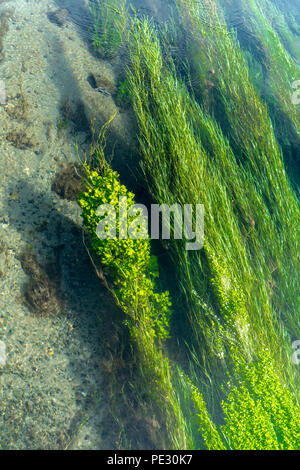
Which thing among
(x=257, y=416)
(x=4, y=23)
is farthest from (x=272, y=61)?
(x=257, y=416)

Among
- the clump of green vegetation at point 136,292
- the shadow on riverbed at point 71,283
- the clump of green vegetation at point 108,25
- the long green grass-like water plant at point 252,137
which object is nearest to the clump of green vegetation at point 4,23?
the clump of green vegetation at point 108,25

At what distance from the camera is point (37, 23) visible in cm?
432

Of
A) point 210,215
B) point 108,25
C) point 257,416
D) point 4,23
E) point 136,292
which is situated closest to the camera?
point 257,416

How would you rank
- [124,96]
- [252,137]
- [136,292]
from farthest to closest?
[124,96]
[252,137]
[136,292]

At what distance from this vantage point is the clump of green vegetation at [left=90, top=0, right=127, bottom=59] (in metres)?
4.25

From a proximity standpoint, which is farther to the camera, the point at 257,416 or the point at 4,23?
the point at 4,23

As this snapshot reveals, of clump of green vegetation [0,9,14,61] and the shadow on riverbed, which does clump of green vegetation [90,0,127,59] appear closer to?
clump of green vegetation [0,9,14,61]

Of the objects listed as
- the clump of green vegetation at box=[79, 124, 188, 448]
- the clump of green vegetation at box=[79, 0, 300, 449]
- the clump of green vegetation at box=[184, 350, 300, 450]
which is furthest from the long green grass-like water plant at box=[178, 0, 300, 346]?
the clump of green vegetation at box=[79, 124, 188, 448]

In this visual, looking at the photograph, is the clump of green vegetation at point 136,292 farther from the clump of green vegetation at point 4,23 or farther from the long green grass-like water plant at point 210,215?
the clump of green vegetation at point 4,23

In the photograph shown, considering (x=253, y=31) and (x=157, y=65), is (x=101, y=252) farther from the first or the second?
(x=253, y=31)

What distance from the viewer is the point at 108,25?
443cm

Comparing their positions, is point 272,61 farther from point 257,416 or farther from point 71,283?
point 257,416

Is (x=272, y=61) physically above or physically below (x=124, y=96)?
above

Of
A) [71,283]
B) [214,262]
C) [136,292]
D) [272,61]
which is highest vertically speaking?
[272,61]
